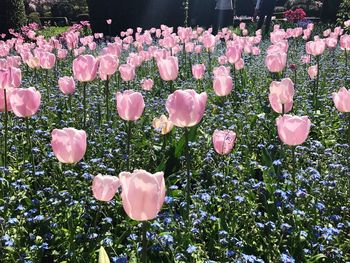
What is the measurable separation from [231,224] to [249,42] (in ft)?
13.5

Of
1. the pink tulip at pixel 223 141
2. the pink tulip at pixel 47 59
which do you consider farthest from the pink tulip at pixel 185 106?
the pink tulip at pixel 47 59

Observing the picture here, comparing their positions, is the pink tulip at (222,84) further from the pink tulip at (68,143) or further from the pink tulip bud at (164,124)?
the pink tulip at (68,143)

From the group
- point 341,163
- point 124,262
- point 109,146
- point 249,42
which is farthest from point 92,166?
point 249,42

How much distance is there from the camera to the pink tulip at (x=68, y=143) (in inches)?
76.4

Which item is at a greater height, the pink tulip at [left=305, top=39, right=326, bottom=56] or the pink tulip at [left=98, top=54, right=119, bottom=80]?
the pink tulip at [left=98, top=54, right=119, bottom=80]

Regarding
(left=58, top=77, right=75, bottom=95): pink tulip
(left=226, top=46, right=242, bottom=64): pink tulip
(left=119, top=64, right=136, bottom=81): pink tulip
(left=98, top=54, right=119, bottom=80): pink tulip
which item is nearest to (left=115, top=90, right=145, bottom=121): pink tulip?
(left=98, top=54, right=119, bottom=80): pink tulip

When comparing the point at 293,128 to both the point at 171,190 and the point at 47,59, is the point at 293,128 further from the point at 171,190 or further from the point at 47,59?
the point at 47,59

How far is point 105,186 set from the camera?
75.0 inches

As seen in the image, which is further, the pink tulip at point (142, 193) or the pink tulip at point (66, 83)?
the pink tulip at point (66, 83)

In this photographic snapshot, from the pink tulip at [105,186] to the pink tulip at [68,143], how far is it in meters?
0.15

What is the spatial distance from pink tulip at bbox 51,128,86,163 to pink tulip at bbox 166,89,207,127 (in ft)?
Answer: 1.26

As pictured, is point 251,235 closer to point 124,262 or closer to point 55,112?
point 124,262

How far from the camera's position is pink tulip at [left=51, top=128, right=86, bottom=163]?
1.94 meters

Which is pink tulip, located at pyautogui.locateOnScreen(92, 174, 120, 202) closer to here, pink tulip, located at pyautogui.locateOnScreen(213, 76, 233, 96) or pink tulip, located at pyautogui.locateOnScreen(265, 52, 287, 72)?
pink tulip, located at pyautogui.locateOnScreen(213, 76, 233, 96)
